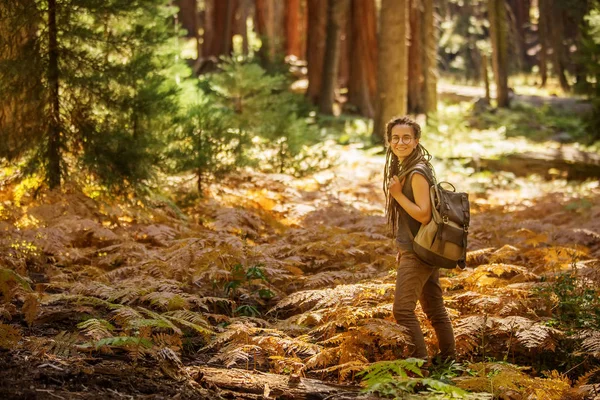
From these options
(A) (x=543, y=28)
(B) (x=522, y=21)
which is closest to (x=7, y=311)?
(A) (x=543, y=28)

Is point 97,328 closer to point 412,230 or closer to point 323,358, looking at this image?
point 323,358

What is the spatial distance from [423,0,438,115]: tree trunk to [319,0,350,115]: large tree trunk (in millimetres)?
3442

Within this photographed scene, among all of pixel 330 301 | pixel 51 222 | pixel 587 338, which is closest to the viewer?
pixel 587 338

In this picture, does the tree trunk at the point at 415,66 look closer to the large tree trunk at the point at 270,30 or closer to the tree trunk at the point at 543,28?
the large tree trunk at the point at 270,30

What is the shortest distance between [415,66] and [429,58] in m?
1.07

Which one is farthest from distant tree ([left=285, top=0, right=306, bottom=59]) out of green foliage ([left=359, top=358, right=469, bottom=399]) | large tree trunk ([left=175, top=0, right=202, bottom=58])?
green foliage ([left=359, top=358, right=469, bottom=399])

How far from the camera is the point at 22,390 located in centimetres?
351

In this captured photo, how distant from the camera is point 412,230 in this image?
16.1ft

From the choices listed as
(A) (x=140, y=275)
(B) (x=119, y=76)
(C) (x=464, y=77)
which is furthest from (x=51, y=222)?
(C) (x=464, y=77)

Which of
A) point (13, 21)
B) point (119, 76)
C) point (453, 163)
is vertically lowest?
point (453, 163)

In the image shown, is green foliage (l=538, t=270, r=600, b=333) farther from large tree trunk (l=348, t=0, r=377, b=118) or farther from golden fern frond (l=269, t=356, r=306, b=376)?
large tree trunk (l=348, t=0, r=377, b=118)

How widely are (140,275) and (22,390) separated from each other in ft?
8.67

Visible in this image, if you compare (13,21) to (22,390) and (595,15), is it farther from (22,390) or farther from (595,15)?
(595,15)

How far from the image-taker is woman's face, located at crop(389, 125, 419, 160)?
4902mm
